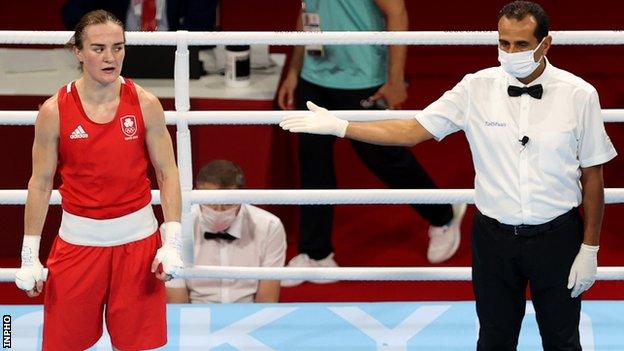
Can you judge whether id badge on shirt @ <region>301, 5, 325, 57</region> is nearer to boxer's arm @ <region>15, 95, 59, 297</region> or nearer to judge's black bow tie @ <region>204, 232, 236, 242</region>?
judge's black bow tie @ <region>204, 232, 236, 242</region>

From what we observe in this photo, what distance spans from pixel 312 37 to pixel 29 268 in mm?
1135

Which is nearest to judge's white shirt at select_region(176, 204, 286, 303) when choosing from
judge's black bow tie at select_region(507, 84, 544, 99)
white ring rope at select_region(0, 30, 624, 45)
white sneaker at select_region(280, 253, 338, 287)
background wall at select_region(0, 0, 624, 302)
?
white sneaker at select_region(280, 253, 338, 287)

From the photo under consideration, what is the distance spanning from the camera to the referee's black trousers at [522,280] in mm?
3451

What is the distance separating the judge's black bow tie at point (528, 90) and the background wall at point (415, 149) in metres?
2.25

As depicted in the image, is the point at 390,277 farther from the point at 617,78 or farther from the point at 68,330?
the point at 617,78

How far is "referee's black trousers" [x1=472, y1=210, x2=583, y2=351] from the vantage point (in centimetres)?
345

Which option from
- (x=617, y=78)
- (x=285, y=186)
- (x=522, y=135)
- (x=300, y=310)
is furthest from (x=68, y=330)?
(x=617, y=78)

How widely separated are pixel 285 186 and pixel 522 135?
2.80 meters

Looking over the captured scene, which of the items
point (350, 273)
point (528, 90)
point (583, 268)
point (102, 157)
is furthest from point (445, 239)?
point (102, 157)

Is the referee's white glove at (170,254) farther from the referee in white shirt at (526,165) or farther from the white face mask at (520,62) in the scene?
the white face mask at (520,62)

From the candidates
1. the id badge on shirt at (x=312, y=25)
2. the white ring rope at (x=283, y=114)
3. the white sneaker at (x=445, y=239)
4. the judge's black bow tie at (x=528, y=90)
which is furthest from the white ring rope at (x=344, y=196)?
the white sneaker at (x=445, y=239)

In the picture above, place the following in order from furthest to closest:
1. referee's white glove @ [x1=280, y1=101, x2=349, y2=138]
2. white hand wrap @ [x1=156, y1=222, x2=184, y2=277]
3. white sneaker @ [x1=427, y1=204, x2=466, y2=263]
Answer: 1. white sneaker @ [x1=427, y1=204, x2=466, y2=263]
2. referee's white glove @ [x1=280, y1=101, x2=349, y2=138]
3. white hand wrap @ [x1=156, y1=222, x2=184, y2=277]

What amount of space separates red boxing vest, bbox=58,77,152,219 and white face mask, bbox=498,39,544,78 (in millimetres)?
982

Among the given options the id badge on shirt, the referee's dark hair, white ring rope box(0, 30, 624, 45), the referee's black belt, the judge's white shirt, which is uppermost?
the referee's dark hair
